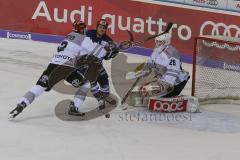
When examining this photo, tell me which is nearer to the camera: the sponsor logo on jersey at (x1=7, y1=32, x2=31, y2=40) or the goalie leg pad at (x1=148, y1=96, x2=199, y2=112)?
the goalie leg pad at (x1=148, y1=96, x2=199, y2=112)

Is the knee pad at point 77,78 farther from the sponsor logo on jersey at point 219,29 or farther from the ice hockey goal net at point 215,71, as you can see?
the sponsor logo on jersey at point 219,29

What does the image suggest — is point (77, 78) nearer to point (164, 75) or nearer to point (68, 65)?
point (68, 65)

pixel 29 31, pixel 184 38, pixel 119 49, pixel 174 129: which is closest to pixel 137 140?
pixel 174 129

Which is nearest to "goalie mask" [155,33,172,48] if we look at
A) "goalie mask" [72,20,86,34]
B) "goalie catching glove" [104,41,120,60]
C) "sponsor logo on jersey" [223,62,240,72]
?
"goalie catching glove" [104,41,120,60]

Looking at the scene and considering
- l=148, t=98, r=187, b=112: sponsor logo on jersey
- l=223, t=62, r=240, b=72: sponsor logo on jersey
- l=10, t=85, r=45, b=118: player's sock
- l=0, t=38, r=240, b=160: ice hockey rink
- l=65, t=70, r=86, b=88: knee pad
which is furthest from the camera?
l=223, t=62, r=240, b=72: sponsor logo on jersey

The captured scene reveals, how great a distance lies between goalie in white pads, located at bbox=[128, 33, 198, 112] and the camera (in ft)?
18.9

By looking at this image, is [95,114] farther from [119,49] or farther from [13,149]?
[13,149]

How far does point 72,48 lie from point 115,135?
1.00 metres

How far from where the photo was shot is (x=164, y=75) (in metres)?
5.82

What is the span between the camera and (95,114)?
560cm

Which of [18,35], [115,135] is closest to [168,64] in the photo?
[115,135]

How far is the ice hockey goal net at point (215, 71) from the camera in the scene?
6324 millimetres

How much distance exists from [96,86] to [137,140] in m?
1.06

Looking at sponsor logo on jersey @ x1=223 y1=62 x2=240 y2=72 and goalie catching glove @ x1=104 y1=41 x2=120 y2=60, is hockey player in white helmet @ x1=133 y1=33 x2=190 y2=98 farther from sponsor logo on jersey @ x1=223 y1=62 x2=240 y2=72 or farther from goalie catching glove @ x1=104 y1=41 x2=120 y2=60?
sponsor logo on jersey @ x1=223 y1=62 x2=240 y2=72
